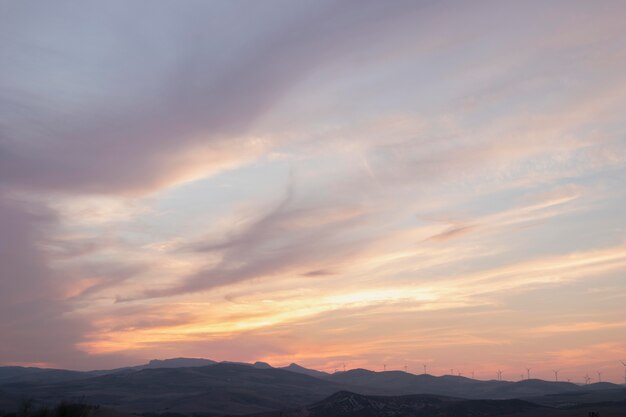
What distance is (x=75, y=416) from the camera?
292 ft

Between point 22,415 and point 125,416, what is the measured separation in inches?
2859

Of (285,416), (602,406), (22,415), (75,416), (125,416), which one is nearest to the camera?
(75,416)

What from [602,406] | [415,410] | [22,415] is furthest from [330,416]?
[22,415]

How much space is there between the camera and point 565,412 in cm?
17462

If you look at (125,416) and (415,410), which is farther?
(415,410)

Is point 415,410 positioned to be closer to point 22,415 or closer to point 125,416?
point 125,416

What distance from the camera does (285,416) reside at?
196m

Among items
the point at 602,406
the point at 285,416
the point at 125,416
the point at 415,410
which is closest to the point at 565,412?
the point at 602,406

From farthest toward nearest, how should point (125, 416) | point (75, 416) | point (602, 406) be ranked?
point (602, 406), point (125, 416), point (75, 416)

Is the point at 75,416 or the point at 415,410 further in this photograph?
the point at 415,410

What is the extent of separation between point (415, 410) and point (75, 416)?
13347 centimetres

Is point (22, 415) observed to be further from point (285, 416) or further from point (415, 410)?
point (415, 410)

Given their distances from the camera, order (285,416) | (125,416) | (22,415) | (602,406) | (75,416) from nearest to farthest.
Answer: (75,416)
(22,415)
(125,416)
(602,406)
(285,416)

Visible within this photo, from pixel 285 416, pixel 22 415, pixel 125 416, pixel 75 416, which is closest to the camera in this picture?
pixel 75 416
